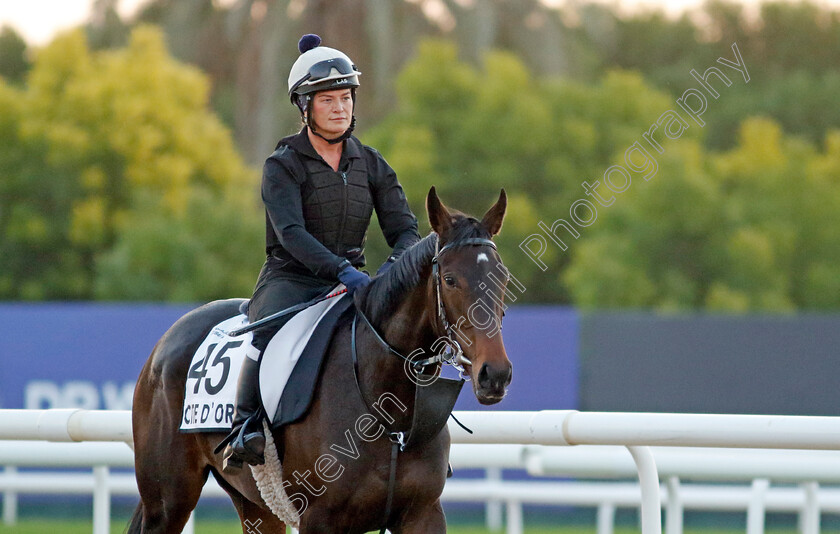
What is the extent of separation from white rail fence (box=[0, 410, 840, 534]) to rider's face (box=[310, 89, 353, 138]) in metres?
1.23

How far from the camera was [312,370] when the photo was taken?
14.2 feet

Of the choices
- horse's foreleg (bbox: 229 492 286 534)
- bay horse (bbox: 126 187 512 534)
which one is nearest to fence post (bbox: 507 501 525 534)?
horse's foreleg (bbox: 229 492 286 534)

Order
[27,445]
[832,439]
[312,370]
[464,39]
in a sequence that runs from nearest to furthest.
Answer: [832,439] < [312,370] < [27,445] < [464,39]

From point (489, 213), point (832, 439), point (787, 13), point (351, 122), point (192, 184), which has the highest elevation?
point (787, 13)

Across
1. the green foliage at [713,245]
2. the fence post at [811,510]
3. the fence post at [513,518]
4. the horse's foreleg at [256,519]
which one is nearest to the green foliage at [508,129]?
the green foliage at [713,245]

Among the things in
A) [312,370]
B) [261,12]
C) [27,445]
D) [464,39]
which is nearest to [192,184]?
[261,12]

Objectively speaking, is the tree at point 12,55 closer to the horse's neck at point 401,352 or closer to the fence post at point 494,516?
the fence post at point 494,516

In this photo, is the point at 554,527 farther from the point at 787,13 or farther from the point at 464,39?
the point at 787,13

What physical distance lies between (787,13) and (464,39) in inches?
Answer: 864

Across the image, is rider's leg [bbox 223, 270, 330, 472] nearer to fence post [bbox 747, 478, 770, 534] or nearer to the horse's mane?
the horse's mane

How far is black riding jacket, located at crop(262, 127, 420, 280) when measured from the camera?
4426 millimetres

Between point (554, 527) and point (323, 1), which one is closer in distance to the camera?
point (554, 527)

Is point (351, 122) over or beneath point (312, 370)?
over

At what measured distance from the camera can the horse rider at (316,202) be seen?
444 centimetres
